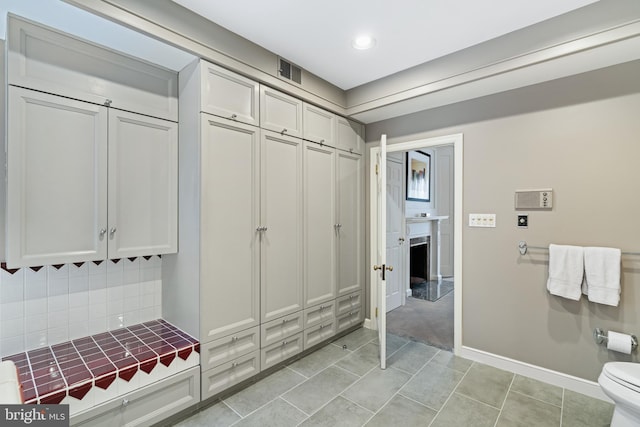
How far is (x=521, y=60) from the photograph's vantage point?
2055 mm

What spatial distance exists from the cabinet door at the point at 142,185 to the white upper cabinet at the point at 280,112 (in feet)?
2.27

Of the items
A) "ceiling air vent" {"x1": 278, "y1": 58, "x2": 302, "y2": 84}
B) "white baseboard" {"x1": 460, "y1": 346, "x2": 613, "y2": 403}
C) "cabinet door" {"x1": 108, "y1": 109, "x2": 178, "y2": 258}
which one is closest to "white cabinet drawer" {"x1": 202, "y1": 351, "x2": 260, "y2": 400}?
"cabinet door" {"x1": 108, "y1": 109, "x2": 178, "y2": 258}

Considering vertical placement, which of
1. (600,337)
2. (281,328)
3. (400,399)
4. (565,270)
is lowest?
(400,399)

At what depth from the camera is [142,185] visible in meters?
2.04

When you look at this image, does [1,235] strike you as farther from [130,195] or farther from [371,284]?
[371,284]

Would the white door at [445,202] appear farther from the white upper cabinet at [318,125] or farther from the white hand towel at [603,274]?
the white hand towel at [603,274]

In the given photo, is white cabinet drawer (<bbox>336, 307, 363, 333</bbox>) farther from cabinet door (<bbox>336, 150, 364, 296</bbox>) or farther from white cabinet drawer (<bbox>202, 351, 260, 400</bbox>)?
white cabinet drawer (<bbox>202, 351, 260, 400</bbox>)

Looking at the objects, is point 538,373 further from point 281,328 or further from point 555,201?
point 281,328

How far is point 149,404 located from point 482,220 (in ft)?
9.49

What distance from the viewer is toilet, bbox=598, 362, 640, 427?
59.9 inches

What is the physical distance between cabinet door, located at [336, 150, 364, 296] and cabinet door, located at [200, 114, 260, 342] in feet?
3.49

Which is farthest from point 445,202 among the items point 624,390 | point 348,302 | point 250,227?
point 250,227

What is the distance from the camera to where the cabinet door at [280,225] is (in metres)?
2.36

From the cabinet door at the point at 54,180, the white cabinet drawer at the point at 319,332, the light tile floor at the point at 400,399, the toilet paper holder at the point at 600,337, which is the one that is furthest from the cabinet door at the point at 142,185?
the toilet paper holder at the point at 600,337
